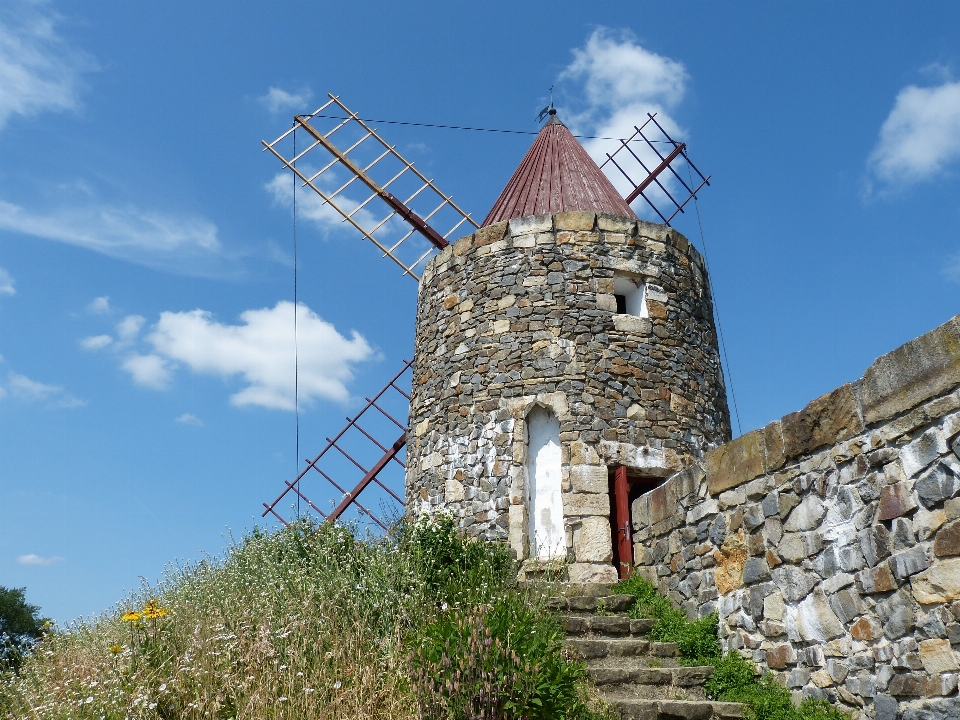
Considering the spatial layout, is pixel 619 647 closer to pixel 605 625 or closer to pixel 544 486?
pixel 605 625

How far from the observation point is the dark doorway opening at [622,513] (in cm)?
742

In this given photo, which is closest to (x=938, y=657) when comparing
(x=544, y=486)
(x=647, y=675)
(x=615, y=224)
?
(x=647, y=675)

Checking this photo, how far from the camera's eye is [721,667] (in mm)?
5395

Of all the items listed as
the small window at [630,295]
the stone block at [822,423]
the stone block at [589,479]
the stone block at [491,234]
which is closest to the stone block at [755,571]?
the stone block at [822,423]

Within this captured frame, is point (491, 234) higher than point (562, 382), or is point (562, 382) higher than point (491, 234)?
point (491, 234)

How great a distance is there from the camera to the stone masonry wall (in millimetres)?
7898

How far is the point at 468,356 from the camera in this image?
28.3ft

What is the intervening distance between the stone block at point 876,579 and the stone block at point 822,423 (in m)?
0.77

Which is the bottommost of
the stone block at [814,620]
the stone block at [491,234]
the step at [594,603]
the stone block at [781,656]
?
the stone block at [781,656]

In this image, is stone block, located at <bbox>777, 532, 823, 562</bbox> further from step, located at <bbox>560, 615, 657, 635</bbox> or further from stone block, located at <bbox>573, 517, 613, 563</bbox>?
stone block, located at <bbox>573, 517, 613, 563</bbox>

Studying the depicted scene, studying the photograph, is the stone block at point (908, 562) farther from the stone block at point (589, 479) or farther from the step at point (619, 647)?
the stone block at point (589, 479)

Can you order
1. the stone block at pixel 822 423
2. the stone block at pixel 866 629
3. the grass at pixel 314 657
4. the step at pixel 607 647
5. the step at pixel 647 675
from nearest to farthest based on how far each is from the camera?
the grass at pixel 314 657 < the stone block at pixel 866 629 < the stone block at pixel 822 423 < the step at pixel 647 675 < the step at pixel 607 647

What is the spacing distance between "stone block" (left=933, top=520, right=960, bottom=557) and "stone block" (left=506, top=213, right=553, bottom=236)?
5702 mm

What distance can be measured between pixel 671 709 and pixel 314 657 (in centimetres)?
223
